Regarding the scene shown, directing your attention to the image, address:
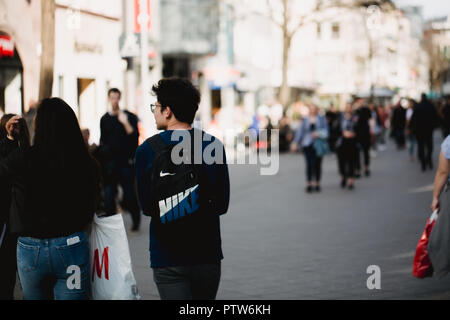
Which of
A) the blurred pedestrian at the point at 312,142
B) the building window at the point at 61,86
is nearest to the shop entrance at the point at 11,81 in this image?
the building window at the point at 61,86

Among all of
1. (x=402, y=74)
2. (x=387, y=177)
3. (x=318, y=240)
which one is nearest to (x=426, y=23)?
(x=402, y=74)

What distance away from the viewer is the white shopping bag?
176 inches

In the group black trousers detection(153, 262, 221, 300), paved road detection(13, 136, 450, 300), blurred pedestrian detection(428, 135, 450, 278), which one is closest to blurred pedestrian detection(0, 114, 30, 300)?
black trousers detection(153, 262, 221, 300)

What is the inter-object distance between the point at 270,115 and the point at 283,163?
6591 millimetres

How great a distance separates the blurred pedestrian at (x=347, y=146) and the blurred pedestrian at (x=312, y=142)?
0.84 m

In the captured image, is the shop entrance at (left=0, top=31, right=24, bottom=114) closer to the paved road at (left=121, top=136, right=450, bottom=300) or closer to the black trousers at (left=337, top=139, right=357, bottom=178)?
the paved road at (left=121, top=136, right=450, bottom=300)

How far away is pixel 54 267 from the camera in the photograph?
165 inches

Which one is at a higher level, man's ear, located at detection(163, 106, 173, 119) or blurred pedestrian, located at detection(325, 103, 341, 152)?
man's ear, located at detection(163, 106, 173, 119)

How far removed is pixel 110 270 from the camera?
452cm

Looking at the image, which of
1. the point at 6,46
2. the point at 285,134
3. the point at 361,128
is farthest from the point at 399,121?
the point at 6,46

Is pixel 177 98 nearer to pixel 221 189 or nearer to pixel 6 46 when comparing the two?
pixel 221 189

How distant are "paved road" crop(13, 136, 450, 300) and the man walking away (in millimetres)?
3010

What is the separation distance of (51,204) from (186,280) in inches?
33.5

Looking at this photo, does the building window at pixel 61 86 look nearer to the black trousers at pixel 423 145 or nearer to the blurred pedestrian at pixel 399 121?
the black trousers at pixel 423 145
